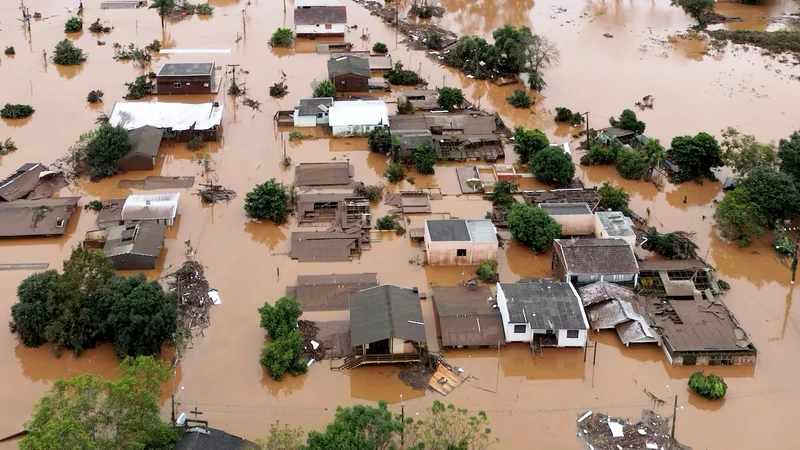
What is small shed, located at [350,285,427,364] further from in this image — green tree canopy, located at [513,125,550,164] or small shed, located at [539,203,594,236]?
green tree canopy, located at [513,125,550,164]

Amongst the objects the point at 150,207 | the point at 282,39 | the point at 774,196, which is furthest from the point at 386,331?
the point at 282,39

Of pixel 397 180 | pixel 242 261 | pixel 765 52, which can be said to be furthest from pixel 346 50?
pixel 765 52

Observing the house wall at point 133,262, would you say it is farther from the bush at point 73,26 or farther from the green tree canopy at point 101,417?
the bush at point 73,26

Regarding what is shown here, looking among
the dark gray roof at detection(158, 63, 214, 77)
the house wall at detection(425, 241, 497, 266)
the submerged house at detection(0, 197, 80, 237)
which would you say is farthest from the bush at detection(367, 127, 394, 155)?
the submerged house at detection(0, 197, 80, 237)

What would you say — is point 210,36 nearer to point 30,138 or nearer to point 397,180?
point 30,138

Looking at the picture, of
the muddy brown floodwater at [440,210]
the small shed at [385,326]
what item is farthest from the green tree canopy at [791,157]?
the small shed at [385,326]

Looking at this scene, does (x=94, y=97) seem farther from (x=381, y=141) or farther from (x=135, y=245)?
(x=381, y=141)

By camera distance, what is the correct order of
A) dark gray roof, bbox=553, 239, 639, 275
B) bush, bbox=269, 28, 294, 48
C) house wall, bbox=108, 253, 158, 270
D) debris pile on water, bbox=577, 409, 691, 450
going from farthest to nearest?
1. bush, bbox=269, 28, 294, 48
2. house wall, bbox=108, 253, 158, 270
3. dark gray roof, bbox=553, 239, 639, 275
4. debris pile on water, bbox=577, 409, 691, 450
